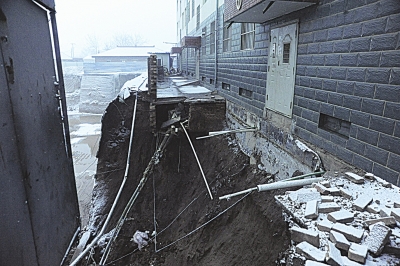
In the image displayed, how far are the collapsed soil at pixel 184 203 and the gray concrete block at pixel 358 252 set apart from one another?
1.53 m

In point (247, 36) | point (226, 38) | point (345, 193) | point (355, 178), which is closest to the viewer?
point (345, 193)

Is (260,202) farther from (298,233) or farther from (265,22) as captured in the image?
(265,22)

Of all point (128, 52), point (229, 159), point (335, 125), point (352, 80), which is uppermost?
point (128, 52)

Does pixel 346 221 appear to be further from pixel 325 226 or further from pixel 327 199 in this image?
pixel 327 199

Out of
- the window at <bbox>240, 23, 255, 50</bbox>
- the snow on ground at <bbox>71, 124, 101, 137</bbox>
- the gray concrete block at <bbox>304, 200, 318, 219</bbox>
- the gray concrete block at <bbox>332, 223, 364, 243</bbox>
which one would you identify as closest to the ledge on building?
the window at <bbox>240, 23, 255, 50</bbox>

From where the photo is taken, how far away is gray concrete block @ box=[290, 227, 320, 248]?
1985 mm

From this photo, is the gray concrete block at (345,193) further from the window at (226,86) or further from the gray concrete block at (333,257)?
the window at (226,86)

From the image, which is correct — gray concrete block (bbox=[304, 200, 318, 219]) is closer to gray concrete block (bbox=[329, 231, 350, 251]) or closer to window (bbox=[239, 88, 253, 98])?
gray concrete block (bbox=[329, 231, 350, 251])

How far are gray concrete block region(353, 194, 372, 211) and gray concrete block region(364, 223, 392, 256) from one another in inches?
15.6

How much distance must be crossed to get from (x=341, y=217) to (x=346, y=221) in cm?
5

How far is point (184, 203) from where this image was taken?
6953 millimetres

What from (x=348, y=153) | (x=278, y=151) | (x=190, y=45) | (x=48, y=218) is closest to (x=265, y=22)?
(x=278, y=151)

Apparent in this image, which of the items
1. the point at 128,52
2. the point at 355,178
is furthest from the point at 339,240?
the point at 128,52

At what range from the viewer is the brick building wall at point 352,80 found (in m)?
2.85
